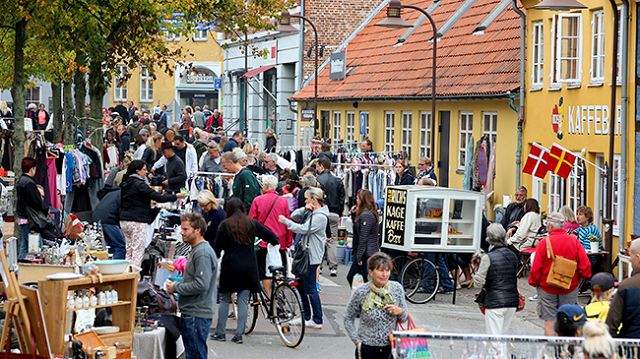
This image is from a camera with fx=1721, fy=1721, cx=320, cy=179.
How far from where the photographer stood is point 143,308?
52.2ft

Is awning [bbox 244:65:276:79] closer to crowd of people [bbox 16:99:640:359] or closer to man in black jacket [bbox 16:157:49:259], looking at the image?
crowd of people [bbox 16:99:640:359]

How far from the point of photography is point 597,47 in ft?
97.6

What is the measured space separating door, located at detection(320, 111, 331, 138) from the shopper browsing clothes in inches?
1343

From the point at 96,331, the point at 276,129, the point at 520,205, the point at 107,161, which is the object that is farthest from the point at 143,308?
the point at 276,129

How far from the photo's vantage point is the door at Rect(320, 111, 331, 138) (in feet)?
165

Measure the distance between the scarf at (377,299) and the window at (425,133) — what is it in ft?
87.6

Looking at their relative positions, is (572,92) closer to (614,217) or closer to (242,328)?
(614,217)

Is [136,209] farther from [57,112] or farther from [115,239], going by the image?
[57,112]

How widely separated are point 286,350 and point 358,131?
28.1 m

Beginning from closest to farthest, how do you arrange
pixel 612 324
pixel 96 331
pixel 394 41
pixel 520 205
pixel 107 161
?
pixel 612 324, pixel 96 331, pixel 520 205, pixel 107 161, pixel 394 41

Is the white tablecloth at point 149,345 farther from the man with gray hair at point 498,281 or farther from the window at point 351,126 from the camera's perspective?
the window at point 351,126

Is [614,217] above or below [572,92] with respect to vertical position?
below

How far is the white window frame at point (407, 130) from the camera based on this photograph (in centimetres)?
4197

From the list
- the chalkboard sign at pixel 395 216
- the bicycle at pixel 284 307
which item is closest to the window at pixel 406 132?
the chalkboard sign at pixel 395 216
